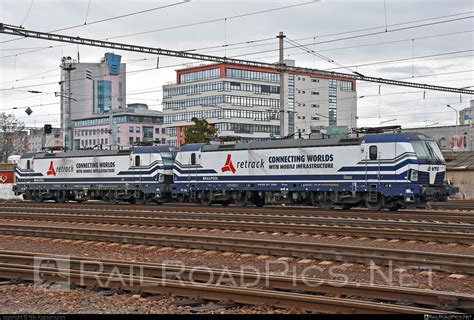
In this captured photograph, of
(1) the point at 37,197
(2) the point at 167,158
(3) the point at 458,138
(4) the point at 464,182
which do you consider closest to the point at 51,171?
(1) the point at 37,197

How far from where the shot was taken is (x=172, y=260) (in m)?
15.2

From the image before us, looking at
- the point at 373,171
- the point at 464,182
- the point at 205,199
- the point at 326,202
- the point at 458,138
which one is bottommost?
the point at 205,199

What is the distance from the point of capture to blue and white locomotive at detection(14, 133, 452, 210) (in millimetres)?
27405

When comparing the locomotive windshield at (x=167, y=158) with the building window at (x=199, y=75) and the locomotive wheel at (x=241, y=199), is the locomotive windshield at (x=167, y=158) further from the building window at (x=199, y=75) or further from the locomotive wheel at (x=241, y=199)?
the building window at (x=199, y=75)

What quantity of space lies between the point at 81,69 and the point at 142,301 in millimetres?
159252

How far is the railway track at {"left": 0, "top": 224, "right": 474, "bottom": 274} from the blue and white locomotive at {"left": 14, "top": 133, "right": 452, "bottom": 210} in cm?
1246

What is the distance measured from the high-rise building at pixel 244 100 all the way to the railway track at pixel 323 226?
7939 centimetres

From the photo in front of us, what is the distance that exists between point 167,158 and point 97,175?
6.08 m

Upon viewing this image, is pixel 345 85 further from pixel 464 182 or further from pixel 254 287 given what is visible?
pixel 254 287

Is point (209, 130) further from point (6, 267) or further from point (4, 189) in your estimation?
point (6, 267)

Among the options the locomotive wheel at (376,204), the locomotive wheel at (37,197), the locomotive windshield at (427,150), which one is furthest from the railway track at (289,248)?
the locomotive wheel at (37,197)

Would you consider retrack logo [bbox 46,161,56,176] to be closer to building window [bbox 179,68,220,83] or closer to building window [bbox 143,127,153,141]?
building window [bbox 179,68,220,83]

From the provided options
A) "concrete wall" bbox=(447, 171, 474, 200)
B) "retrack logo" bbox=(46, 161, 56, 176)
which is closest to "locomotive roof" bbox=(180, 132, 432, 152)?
"retrack logo" bbox=(46, 161, 56, 176)

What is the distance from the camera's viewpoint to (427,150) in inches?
1096
